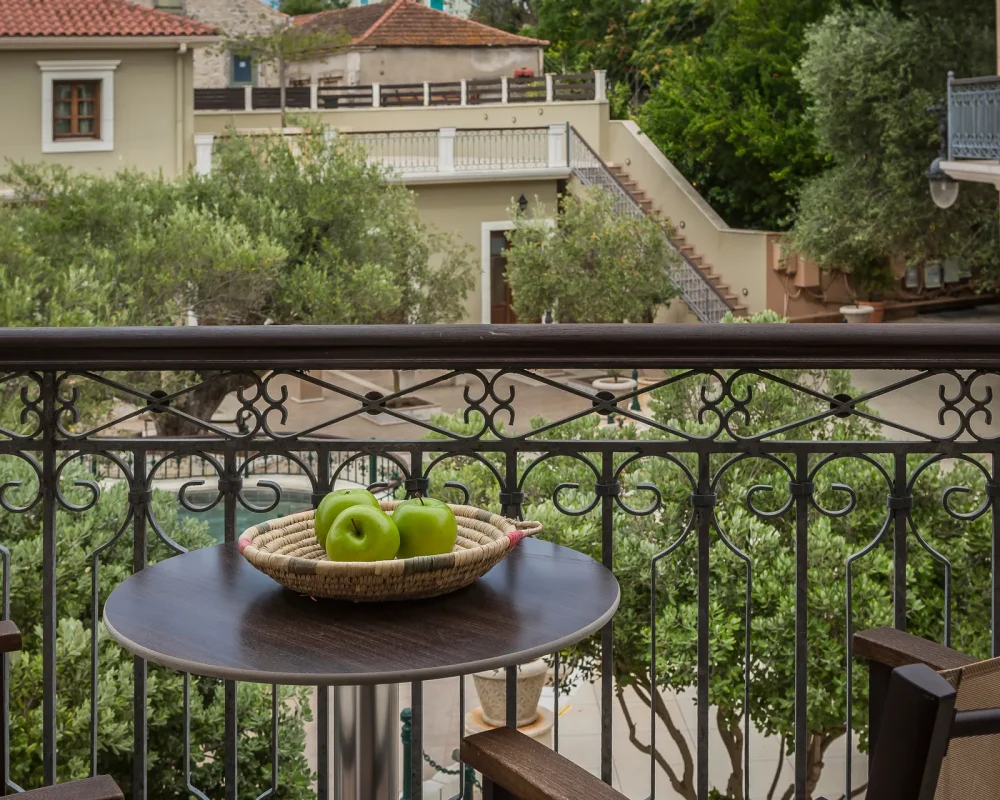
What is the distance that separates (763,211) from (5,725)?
78.6 feet

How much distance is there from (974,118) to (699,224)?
10.2 meters

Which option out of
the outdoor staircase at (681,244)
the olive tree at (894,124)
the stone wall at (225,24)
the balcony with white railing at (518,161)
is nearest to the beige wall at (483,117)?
the balcony with white railing at (518,161)

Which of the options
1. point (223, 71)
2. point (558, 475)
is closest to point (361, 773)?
point (558, 475)

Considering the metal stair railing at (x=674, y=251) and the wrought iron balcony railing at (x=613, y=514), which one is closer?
the wrought iron balcony railing at (x=613, y=514)

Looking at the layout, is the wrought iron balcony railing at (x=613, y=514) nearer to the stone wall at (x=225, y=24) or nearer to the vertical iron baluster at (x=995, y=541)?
the vertical iron baluster at (x=995, y=541)

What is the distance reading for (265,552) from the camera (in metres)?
1.76

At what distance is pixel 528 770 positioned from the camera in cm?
157

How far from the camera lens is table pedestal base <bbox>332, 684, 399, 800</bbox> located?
1.91m

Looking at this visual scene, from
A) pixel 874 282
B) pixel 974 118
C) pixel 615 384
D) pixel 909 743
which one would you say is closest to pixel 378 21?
pixel 874 282

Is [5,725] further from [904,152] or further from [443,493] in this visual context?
[904,152]

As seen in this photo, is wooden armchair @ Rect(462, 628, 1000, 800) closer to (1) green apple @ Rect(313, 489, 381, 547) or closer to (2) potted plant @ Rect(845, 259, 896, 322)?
(1) green apple @ Rect(313, 489, 381, 547)

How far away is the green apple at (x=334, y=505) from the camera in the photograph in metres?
1.77

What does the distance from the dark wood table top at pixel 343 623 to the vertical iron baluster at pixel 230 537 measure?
0.35 metres

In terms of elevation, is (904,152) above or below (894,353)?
above
